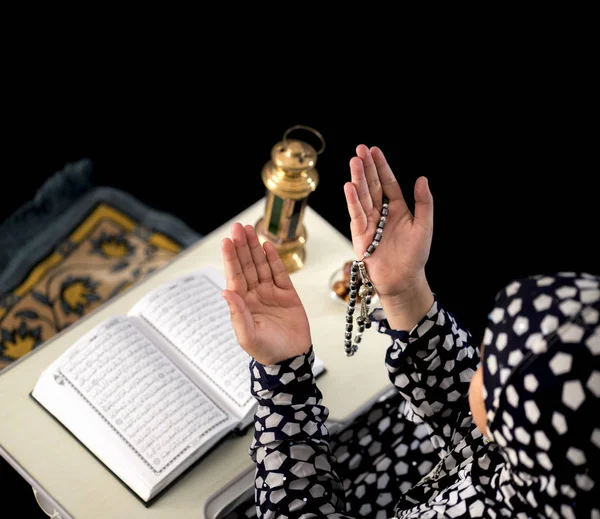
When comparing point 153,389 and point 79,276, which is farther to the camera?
point 79,276

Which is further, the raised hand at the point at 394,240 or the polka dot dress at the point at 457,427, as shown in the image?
the raised hand at the point at 394,240

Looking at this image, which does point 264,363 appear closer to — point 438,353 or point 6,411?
point 438,353

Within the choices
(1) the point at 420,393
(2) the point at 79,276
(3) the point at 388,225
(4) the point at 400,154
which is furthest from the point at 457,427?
(4) the point at 400,154

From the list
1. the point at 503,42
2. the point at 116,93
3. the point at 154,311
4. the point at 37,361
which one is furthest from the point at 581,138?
the point at 37,361

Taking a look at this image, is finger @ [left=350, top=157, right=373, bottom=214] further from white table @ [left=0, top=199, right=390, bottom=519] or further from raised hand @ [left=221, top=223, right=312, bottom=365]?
white table @ [left=0, top=199, right=390, bottom=519]

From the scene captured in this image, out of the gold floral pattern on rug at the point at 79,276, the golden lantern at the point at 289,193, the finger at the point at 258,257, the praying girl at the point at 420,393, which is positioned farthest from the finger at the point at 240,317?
the gold floral pattern on rug at the point at 79,276

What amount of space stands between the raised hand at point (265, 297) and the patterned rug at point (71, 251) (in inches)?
34.1

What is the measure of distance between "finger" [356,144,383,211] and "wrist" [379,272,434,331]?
135mm

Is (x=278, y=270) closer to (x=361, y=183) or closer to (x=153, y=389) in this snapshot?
(x=361, y=183)

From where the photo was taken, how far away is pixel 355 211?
3.71ft

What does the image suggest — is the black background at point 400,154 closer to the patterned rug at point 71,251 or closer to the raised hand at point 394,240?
the patterned rug at point 71,251

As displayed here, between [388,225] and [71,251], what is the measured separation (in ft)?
3.58

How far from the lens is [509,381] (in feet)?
2.50

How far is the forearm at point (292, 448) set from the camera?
104 centimetres
